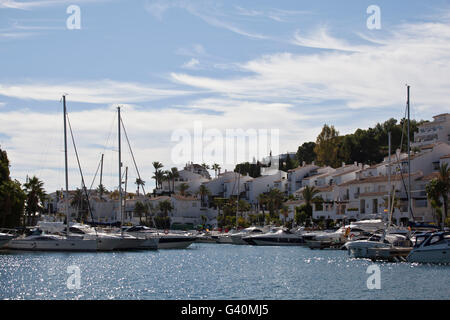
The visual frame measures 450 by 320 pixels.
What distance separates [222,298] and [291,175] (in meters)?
103

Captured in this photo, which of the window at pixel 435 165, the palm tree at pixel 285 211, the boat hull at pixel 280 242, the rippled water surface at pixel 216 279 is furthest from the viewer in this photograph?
the palm tree at pixel 285 211

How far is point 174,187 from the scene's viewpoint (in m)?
162

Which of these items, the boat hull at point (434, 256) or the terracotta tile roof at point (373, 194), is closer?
the boat hull at point (434, 256)

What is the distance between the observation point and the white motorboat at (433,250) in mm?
48125

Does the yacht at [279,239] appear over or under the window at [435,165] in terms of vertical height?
under

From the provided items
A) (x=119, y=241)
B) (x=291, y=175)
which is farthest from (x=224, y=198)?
(x=119, y=241)

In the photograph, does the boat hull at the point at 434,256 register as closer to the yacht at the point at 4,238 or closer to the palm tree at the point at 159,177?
the yacht at the point at 4,238

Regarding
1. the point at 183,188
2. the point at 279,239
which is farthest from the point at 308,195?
the point at 183,188

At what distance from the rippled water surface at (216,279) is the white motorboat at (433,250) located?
74cm

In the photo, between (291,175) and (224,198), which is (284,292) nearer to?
(291,175)

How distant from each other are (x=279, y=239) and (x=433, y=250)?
1600 inches

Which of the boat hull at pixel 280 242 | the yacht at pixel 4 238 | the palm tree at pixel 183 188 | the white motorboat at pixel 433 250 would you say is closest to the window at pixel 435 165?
the boat hull at pixel 280 242

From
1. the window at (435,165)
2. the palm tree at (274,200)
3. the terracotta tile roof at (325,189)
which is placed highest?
the window at (435,165)

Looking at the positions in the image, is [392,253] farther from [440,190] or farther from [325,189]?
[325,189]
